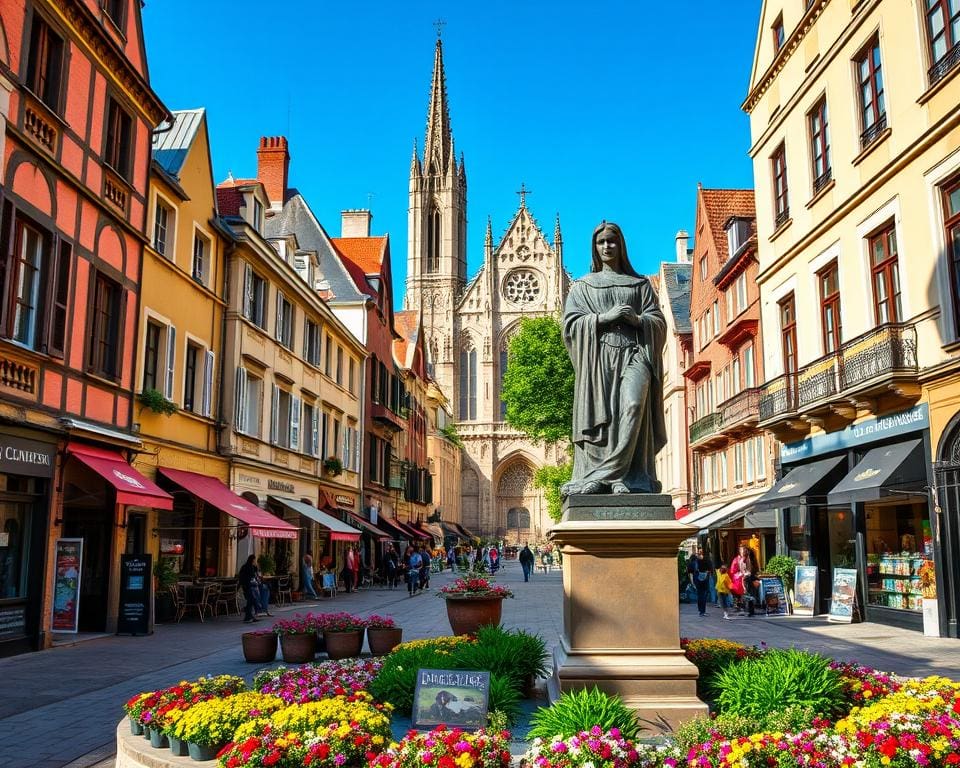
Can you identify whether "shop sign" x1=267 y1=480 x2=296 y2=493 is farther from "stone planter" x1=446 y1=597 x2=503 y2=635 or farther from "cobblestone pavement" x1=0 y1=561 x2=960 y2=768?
"stone planter" x1=446 y1=597 x2=503 y2=635

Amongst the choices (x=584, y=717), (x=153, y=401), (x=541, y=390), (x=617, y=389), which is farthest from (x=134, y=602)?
(x=541, y=390)

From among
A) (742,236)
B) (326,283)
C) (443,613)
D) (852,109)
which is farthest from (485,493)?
(852,109)

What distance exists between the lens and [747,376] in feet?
93.4

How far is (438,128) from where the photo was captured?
334 ft

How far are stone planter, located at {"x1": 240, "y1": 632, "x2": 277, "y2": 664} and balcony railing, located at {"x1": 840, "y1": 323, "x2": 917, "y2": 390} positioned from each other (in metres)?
11.7

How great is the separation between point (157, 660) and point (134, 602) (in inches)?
139

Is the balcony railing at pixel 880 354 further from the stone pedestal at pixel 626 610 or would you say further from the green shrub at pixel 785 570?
the stone pedestal at pixel 626 610

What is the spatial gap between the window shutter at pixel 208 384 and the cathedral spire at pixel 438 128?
265 feet

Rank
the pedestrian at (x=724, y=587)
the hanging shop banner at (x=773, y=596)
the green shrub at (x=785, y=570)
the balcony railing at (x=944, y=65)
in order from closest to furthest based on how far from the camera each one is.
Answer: the balcony railing at (x=944, y=65)
the hanging shop banner at (x=773, y=596)
the green shrub at (x=785, y=570)
the pedestrian at (x=724, y=587)

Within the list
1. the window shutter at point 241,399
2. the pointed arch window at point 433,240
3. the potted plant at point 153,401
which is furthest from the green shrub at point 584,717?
the pointed arch window at point 433,240

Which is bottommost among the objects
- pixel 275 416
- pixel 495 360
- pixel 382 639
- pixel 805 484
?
pixel 382 639

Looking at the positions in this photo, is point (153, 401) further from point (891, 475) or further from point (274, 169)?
point (274, 169)

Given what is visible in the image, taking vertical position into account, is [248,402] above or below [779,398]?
above

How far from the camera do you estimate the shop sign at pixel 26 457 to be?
1277cm
